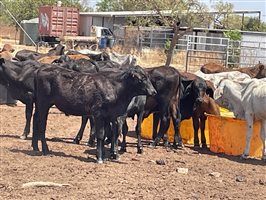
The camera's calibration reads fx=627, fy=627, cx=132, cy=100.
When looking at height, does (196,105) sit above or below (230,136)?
above

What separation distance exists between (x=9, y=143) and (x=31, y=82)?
161cm

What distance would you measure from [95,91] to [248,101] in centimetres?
311

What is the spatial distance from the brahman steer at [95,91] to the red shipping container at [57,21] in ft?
142

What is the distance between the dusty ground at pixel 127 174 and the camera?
326 inches

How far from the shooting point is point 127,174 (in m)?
9.66

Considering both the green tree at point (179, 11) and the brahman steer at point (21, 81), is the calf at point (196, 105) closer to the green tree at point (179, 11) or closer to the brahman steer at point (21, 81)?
the brahman steer at point (21, 81)

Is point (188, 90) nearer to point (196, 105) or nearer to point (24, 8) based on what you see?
point (196, 105)

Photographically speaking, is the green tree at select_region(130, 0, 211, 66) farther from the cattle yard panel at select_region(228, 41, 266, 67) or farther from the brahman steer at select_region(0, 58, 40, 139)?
the brahman steer at select_region(0, 58, 40, 139)

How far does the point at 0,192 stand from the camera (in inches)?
313

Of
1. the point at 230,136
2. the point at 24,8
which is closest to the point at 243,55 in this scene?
the point at 230,136

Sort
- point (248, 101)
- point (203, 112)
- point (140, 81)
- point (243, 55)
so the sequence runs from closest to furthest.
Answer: point (140, 81), point (248, 101), point (203, 112), point (243, 55)

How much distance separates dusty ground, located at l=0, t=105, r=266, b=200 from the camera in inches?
326

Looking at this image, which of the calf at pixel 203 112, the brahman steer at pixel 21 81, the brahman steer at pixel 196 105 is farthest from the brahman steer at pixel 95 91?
the calf at pixel 203 112

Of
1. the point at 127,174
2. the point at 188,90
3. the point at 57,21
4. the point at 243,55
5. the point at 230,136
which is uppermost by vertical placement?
the point at 57,21
